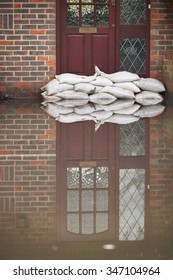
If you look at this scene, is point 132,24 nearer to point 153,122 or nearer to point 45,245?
point 153,122

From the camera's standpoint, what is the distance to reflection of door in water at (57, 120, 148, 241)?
357 centimetres

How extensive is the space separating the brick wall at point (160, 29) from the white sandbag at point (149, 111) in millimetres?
1248

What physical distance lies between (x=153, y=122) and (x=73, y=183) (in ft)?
10.7

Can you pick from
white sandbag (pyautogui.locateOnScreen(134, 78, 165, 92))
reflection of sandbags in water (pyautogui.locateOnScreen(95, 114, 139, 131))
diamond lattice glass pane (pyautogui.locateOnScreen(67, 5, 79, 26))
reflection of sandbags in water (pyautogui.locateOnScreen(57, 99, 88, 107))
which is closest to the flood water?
reflection of sandbags in water (pyautogui.locateOnScreen(95, 114, 139, 131))

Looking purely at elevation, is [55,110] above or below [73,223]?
above

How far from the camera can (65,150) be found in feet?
19.6

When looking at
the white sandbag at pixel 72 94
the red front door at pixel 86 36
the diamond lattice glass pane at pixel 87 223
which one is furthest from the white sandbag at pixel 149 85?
the diamond lattice glass pane at pixel 87 223

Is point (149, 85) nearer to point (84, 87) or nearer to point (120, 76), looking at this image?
point (120, 76)

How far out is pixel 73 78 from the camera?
32.1ft

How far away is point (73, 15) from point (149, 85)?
5.23 ft

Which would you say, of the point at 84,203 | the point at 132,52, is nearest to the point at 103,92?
the point at 132,52

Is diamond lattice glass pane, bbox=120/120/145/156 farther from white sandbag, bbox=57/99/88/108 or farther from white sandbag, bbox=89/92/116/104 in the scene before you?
white sandbag, bbox=89/92/116/104

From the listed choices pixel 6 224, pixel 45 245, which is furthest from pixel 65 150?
pixel 45 245

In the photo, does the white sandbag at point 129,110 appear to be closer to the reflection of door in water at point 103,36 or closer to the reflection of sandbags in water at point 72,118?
the reflection of sandbags in water at point 72,118
